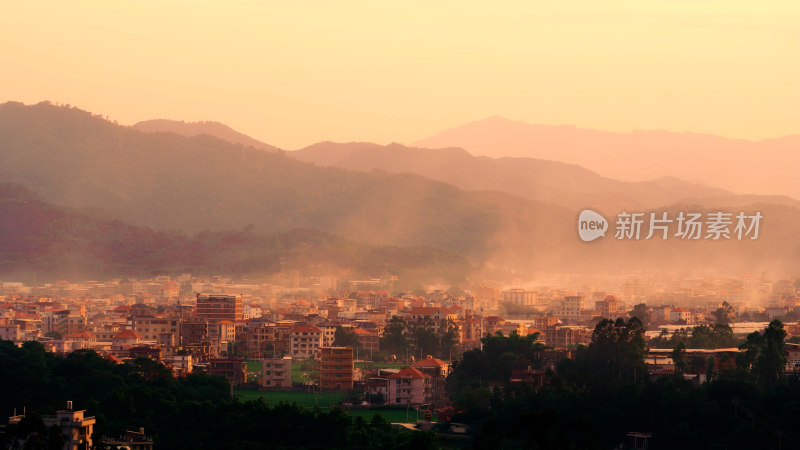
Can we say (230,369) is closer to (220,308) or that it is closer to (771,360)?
(771,360)

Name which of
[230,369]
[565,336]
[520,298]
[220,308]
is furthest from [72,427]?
[520,298]

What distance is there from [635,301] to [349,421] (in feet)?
187

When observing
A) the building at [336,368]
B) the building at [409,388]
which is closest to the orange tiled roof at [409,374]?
the building at [409,388]

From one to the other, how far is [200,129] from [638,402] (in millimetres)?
156918

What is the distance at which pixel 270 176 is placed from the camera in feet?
451

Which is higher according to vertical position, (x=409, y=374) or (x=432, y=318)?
(x=432, y=318)

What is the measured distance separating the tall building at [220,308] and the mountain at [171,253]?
3453 centimetres

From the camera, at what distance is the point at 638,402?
87.2ft

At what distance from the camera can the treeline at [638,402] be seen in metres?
23.7

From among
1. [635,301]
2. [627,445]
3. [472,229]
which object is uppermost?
[472,229]

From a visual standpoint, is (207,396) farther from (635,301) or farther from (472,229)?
(472,229)

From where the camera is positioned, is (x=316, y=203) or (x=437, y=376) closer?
(x=437, y=376)

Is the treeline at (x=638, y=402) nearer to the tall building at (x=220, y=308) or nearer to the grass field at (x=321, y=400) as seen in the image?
the grass field at (x=321, y=400)

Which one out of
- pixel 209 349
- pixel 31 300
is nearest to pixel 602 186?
pixel 31 300
